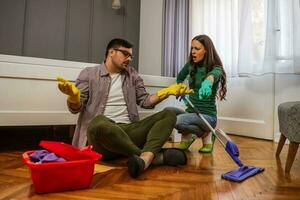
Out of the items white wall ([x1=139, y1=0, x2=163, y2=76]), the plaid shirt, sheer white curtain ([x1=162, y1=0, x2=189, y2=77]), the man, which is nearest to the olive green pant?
the man

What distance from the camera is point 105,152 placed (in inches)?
50.1

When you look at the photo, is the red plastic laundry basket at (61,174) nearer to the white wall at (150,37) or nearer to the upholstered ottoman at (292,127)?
the upholstered ottoman at (292,127)

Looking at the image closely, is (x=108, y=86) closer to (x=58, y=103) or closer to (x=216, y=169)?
(x=58, y=103)

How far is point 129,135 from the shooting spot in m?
1.24

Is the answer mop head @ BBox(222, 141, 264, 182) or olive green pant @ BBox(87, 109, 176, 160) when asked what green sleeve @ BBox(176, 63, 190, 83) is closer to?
olive green pant @ BBox(87, 109, 176, 160)

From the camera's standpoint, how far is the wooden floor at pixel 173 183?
33.1 inches

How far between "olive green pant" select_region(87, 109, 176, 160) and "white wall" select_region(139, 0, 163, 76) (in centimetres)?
135

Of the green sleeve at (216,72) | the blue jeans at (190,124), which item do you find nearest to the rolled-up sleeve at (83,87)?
the blue jeans at (190,124)

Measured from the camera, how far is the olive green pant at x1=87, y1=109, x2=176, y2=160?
3.65 ft

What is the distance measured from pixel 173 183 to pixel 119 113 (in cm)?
48

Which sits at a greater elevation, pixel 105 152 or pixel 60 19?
pixel 60 19

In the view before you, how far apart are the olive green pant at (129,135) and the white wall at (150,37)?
1348 mm

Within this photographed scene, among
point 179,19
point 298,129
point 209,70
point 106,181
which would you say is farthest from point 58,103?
point 179,19

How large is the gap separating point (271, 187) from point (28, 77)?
49.2 inches
